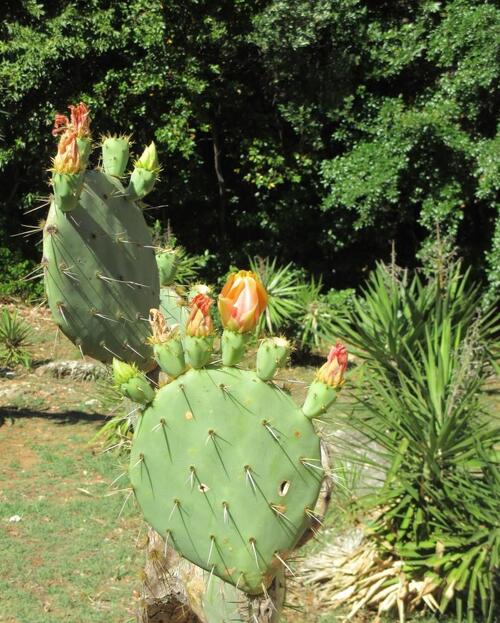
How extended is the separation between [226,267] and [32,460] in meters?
6.78

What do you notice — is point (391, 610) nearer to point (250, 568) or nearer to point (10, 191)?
point (250, 568)

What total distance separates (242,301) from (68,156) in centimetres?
99

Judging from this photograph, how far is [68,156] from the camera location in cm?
301

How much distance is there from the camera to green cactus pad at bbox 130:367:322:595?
8.02ft

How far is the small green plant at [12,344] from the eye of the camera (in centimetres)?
1051

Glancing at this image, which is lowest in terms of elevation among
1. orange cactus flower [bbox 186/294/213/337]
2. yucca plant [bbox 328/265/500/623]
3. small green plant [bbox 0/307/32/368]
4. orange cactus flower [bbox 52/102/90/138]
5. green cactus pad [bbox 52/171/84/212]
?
small green plant [bbox 0/307/32/368]

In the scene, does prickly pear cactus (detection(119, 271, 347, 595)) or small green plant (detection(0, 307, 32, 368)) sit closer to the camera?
prickly pear cactus (detection(119, 271, 347, 595))

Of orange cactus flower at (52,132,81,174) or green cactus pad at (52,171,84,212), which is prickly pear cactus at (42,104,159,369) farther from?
orange cactus flower at (52,132,81,174)

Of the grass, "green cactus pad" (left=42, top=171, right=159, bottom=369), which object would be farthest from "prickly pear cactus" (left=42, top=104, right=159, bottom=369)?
the grass

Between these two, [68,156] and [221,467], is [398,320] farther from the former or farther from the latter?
[221,467]

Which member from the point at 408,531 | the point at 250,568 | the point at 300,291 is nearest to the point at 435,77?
the point at 300,291

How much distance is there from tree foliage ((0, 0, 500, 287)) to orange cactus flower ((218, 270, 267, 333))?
32.4 feet

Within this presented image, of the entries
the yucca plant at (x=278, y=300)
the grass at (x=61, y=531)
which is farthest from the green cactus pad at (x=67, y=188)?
the yucca plant at (x=278, y=300)

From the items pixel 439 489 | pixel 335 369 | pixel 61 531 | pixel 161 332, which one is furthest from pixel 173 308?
pixel 61 531
